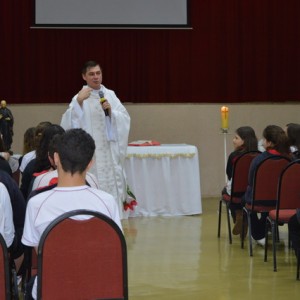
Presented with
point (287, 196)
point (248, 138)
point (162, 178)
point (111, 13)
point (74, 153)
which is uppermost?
point (111, 13)

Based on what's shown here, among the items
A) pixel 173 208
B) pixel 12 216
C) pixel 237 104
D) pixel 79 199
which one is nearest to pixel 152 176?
pixel 173 208

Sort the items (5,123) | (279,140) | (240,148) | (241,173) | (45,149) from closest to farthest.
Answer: (45,149)
(279,140)
(241,173)
(240,148)
(5,123)

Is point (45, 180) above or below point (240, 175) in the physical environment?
above

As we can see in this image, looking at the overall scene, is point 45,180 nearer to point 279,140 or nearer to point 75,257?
point 75,257

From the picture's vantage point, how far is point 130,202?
957 cm

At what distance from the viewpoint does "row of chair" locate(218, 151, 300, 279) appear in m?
6.60

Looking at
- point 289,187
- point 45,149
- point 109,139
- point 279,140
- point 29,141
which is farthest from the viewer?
point 109,139

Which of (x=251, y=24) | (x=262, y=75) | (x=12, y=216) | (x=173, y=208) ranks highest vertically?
(x=251, y=24)

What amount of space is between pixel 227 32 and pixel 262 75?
86cm

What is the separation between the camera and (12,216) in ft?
14.6

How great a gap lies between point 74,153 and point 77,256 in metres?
0.48

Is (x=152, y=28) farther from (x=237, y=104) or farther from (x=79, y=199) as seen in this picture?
(x=79, y=199)

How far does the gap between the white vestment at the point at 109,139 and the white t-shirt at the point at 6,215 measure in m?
4.72

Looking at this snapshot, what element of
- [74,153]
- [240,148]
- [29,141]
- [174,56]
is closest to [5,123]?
[174,56]
